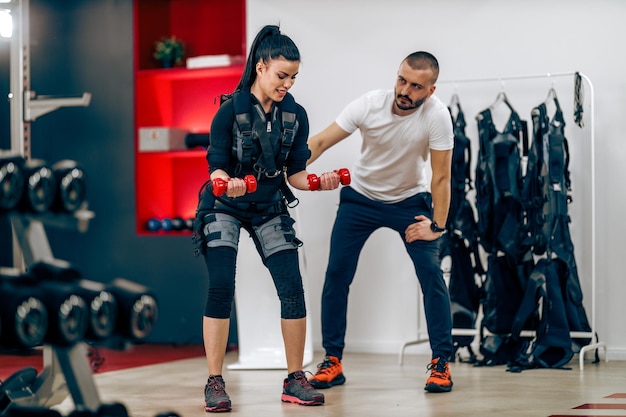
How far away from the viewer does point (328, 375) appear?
3.99 m

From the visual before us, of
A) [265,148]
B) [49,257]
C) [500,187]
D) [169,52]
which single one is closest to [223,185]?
[265,148]

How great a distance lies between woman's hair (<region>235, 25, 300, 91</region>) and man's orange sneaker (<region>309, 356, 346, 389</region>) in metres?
1.25

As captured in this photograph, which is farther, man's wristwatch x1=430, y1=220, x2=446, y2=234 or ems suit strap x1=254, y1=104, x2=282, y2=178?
man's wristwatch x1=430, y1=220, x2=446, y2=234

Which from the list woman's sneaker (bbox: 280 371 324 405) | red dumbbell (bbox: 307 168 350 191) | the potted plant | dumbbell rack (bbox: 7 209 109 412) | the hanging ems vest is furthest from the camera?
the potted plant

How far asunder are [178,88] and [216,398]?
3.20 meters

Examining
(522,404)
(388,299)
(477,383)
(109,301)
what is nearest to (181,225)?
(388,299)

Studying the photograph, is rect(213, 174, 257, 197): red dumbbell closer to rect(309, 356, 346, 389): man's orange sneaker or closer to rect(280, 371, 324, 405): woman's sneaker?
rect(280, 371, 324, 405): woman's sneaker

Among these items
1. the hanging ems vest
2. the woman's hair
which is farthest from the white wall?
the woman's hair

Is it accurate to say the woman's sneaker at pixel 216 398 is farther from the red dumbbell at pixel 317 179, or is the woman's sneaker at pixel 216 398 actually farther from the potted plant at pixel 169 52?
the potted plant at pixel 169 52

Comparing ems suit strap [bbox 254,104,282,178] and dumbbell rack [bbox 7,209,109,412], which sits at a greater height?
ems suit strap [bbox 254,104,282,178]

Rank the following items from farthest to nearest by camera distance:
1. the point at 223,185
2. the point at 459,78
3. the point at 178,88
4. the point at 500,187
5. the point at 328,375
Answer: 1. the point at 178,88
2. the point at 459,78
3. the point at 500,187
4. the point at 328,375
5. the point at 223,185

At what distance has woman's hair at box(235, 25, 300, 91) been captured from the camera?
341cm

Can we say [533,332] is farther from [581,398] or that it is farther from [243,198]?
[243,198]

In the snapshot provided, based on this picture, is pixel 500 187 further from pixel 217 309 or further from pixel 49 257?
pixel 49 257
